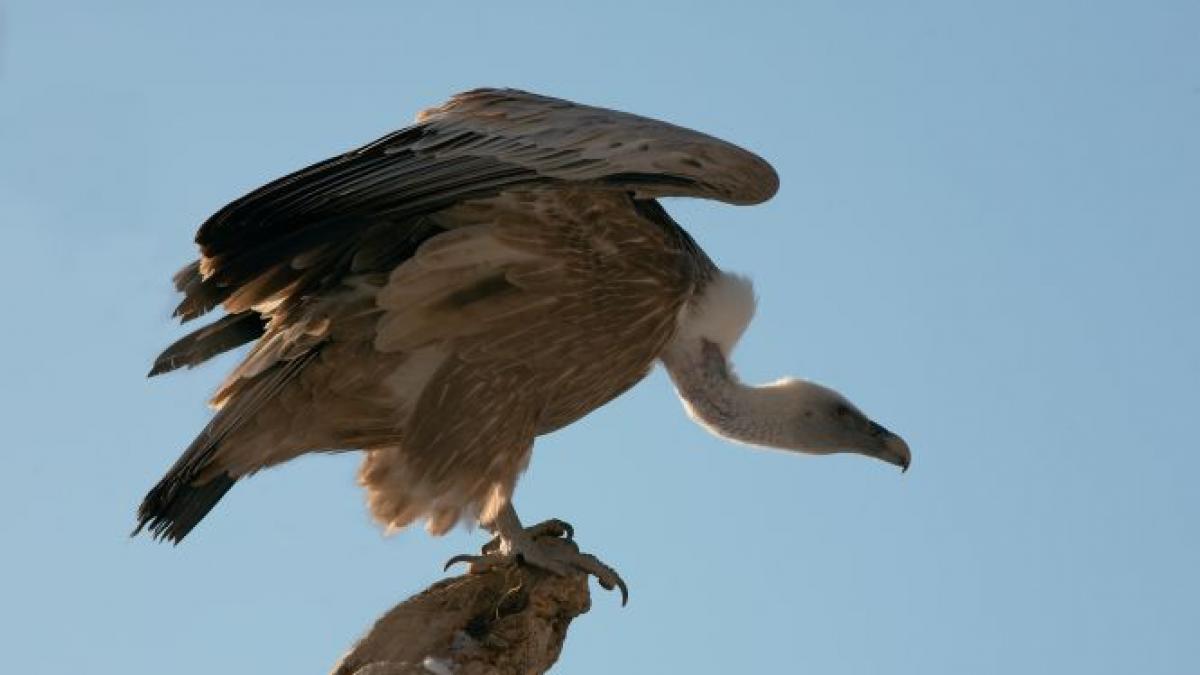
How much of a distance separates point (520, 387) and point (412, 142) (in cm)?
91

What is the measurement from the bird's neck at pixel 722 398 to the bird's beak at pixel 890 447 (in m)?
Answer: 0.35

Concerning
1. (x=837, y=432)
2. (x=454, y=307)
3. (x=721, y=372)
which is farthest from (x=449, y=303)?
(x=837, y=432)

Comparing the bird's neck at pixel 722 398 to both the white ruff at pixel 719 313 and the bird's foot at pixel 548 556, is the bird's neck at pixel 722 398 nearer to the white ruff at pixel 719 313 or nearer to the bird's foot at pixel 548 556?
the white ruff at pixel 719 313

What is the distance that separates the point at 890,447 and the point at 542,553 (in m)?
1.92

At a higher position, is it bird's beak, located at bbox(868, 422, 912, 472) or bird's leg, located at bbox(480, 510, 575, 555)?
bird's beak, located at bbox(868, 422, 912, 472)

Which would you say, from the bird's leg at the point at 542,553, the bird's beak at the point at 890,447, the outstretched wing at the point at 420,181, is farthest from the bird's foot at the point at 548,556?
the bird's beak at the point at 890,447

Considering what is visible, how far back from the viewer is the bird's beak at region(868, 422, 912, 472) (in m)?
9.40

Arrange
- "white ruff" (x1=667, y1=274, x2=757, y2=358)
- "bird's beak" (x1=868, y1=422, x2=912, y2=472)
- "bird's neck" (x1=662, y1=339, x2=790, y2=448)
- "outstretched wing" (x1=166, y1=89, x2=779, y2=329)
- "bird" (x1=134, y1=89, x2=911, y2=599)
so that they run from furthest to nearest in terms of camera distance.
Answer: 1. "bird's beak" (x1=868, y1=422, x2=912, y2=472)
2. "bird's neck" (x1=662, y1=339, x2=790, y2=448)
3. "white ruff" (x1=667, y1=274, x2=757, y2=358)
4. "bird" (x1=134, y1=89, x2=911, y2=599)
5. "outstretched wing" (x1=166, y1=89, x2=779, y2=329)

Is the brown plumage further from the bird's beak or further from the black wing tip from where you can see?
the bird's beak

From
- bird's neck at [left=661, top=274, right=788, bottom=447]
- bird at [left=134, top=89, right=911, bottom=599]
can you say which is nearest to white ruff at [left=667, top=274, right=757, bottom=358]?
bird's neck at [left=661, top=274, right=788, bottom=447]

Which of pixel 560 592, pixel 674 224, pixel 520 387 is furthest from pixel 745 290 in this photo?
pixel 560 592

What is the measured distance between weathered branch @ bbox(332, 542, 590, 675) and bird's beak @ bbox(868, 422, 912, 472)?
192cm

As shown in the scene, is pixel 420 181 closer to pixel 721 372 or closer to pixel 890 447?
pixel 721 372

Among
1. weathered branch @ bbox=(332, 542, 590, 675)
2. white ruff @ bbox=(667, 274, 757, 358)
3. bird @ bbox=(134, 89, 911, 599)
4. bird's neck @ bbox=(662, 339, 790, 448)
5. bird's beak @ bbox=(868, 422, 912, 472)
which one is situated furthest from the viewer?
bird's beak @ bbox=(868, 422, 912, 472)
